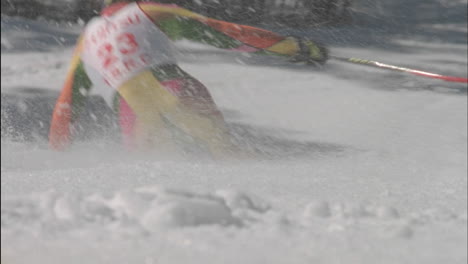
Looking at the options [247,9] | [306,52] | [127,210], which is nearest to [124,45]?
[306,52]

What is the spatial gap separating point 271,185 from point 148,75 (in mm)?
584

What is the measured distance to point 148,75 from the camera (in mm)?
1792

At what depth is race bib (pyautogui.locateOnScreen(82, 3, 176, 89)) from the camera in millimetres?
1767

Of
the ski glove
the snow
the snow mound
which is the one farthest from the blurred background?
the snow mound

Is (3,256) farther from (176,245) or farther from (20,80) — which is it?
(20,80)

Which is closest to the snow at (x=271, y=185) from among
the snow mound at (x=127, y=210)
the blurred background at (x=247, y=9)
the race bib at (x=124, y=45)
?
the snow mound at (x=127, y=210)

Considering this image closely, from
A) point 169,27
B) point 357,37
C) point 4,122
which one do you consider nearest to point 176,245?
point 169,27

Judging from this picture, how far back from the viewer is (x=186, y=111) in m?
1.80

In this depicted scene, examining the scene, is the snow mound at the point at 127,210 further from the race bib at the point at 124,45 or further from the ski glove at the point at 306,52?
the ski glove at the point at 306,52

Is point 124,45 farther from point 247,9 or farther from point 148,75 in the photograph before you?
point 247,9

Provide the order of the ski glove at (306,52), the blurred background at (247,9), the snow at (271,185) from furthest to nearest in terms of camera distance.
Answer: the blurred background at (247,9) < the ski glove at (306,52) < the snow at (271,185)

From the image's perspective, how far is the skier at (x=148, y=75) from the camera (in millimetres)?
1775

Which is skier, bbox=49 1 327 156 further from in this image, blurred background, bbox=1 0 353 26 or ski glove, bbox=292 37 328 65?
blurred background, bbox=1 0 353 26

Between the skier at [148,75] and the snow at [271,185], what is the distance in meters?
0.10
